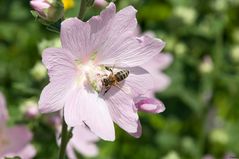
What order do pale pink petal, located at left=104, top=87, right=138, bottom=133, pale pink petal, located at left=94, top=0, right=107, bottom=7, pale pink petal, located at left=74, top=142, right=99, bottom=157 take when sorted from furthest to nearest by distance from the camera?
pale pink petal, located at left=74, top=142, right=99, bottom=157 → pale pink petal, located at left=94, top=0, right=107, bottom=7 → pale pink petal, located at left=104, top=87, right=138, bottom=133

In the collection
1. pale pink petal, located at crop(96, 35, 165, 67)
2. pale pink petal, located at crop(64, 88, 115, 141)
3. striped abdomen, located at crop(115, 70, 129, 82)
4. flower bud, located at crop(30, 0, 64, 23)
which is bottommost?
pale pink petal, located at crop(64, 88, 115, 141)

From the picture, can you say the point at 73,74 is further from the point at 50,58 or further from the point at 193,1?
the point at 193,1

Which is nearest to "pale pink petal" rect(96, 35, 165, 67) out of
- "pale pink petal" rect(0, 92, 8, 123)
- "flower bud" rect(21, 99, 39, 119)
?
"pale pink petal" rect(0, 92, 8, 123)

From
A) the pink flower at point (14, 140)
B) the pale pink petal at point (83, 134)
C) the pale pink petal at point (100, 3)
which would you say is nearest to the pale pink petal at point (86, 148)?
the pale pink petal at point (83, 134)

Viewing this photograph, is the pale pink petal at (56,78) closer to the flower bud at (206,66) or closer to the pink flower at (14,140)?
the pink flower at (14,140)

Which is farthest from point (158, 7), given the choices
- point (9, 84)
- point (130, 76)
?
point (130, 76)

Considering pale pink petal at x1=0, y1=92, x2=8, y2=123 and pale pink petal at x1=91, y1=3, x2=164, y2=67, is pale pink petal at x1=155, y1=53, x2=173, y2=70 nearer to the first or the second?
pale pink petal at x1=0, y1=92, x2=8, y2=123
